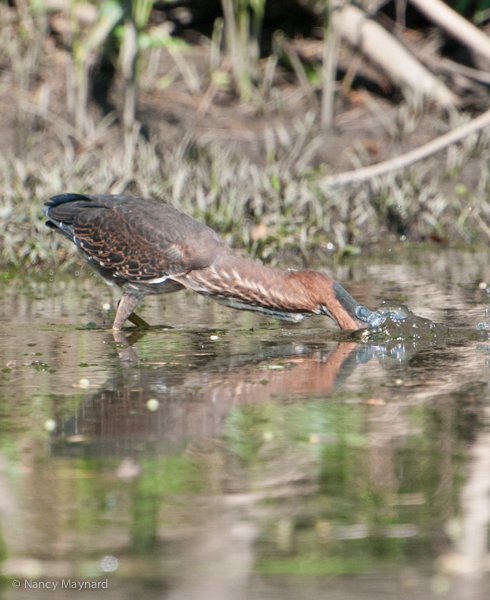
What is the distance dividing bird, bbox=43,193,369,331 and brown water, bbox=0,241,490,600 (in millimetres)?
246

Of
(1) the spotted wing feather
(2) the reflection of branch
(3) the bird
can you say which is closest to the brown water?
(2) the reflection of branch

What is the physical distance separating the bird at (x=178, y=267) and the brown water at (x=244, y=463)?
9.7 inches

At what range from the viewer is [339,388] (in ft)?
16.3

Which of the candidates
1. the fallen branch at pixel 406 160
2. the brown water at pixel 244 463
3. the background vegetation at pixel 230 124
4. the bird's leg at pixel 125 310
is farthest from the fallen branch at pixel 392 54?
the bird's leg at pixel 125 310

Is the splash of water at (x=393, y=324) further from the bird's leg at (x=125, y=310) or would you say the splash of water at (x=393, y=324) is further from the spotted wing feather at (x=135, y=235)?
the bird's leg at (x=125, y=310)

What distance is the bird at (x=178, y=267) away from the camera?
626 cm

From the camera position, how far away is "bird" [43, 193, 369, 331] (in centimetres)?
626

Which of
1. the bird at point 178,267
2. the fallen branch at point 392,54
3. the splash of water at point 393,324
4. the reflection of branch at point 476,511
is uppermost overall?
the fallen branch at point 392,54

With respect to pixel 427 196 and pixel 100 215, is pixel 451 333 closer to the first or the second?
pixel 100 215

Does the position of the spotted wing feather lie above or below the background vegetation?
below

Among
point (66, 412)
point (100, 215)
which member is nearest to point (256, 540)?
point (66, 412)

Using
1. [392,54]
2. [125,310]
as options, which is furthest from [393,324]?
[392,54]

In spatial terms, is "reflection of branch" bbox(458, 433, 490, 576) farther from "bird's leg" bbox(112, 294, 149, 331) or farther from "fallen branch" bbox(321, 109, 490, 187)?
"fallen branch" bbox(321, 109, 490, 187)

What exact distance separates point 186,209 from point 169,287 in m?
2.80
